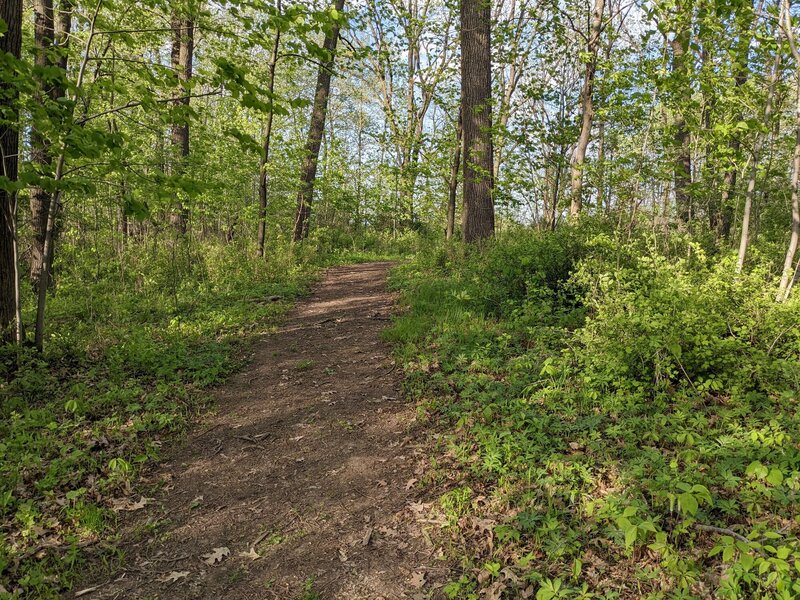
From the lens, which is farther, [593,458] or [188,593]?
[593,458]

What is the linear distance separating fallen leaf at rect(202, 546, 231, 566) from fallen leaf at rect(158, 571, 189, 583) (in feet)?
0.48

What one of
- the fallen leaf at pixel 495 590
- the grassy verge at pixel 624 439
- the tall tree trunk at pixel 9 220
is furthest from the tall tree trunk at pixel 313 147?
the fallen leaf at pixel 495 590

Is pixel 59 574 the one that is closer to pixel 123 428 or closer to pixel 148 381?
pixel 123 428

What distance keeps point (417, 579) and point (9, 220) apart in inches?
Result: 239

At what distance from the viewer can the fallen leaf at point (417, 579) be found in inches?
114

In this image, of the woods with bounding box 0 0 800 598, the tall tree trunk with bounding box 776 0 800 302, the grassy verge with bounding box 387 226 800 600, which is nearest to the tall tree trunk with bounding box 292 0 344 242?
the woods with bounding box 0 0 800 598

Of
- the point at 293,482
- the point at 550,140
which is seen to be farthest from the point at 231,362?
the point at 550,140

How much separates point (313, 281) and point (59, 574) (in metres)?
8.99

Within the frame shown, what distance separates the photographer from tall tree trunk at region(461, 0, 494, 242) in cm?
1024

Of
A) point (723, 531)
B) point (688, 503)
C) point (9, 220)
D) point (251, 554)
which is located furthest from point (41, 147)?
point (723, 531)

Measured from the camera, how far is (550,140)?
10.4 metres

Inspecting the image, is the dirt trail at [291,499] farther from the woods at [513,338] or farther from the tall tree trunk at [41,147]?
the tall tree trunk at [41,147]

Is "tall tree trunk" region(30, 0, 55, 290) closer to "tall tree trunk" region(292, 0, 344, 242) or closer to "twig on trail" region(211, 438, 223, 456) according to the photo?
"twig on trail" region(211, 438, 223, 456)

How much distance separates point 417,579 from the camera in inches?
116
